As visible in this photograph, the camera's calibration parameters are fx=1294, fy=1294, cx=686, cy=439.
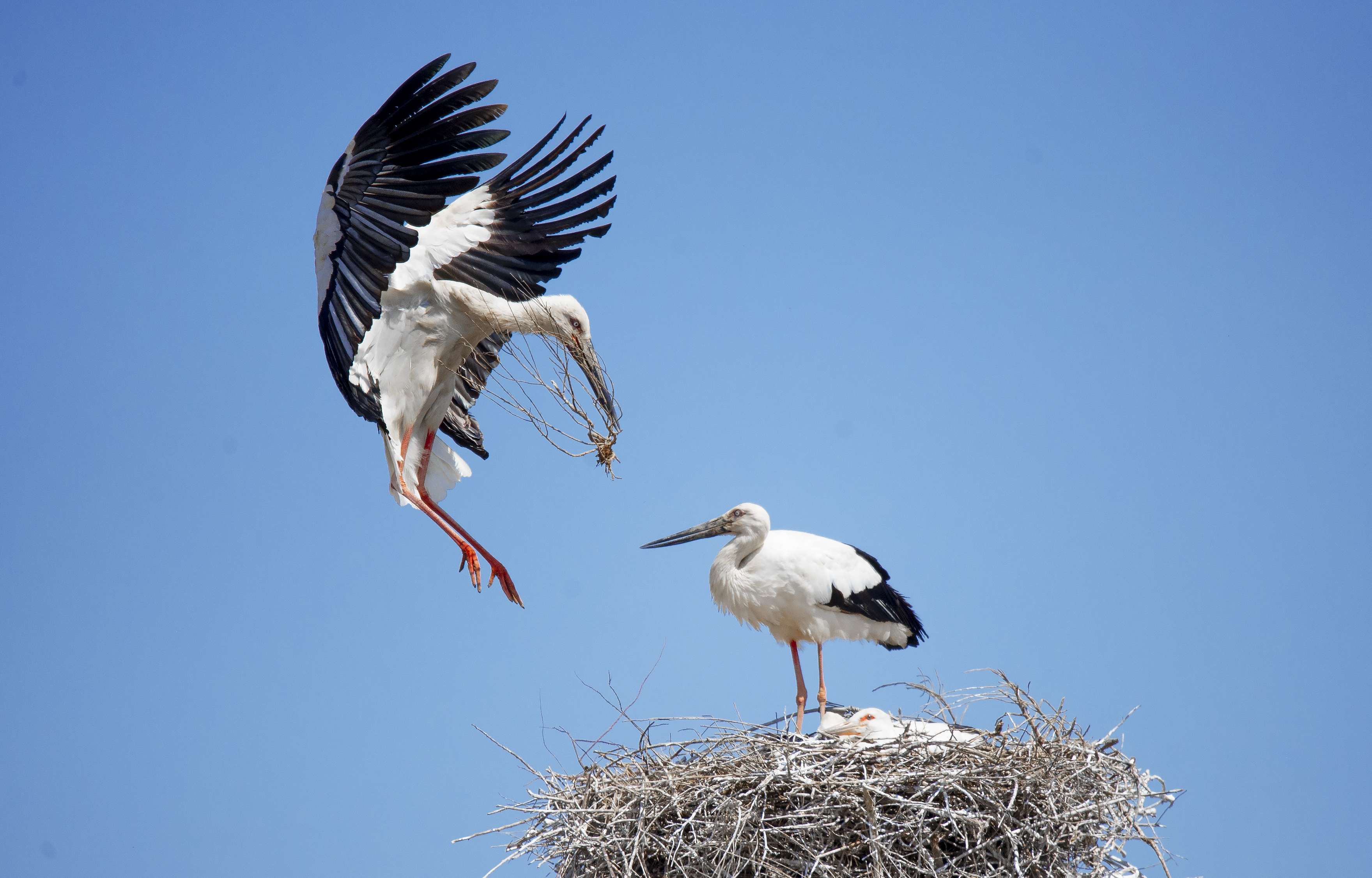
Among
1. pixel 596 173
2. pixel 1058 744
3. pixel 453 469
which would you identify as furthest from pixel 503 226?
pixel 1058 744

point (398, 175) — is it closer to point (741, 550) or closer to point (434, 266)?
point (434, 266)

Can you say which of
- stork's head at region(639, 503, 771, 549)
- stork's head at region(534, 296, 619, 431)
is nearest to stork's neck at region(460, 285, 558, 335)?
stork's head at region(534, 296, 619, 431)

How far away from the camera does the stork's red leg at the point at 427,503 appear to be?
5.86 meters

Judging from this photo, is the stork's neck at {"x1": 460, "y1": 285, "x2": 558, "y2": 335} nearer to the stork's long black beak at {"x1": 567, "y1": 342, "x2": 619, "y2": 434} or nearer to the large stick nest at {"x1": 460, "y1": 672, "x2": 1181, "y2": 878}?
the stork's long black beak at {"x1": 567, "y1": 342, "x2": 619, "y2": 434}

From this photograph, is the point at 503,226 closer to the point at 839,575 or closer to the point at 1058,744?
the point at 839,575

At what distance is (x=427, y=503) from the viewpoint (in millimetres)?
6203

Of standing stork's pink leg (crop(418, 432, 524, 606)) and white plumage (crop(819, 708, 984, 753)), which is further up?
standing stork's pink leg (crop(418, 432, 524, 606))

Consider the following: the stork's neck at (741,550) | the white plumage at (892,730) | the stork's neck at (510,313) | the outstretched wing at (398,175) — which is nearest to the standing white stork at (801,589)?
the stork's neck at (741,550)

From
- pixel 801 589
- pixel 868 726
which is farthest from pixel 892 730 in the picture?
pixel 801 589

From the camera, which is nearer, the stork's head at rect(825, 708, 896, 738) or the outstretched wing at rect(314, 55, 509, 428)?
the stork's head at rect(825, 708, 896, 738)

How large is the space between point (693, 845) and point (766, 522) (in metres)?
2.12

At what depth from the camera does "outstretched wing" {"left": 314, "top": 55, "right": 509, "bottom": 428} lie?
5543 mm

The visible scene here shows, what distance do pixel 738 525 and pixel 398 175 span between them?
226cm

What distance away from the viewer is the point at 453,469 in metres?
6.75
